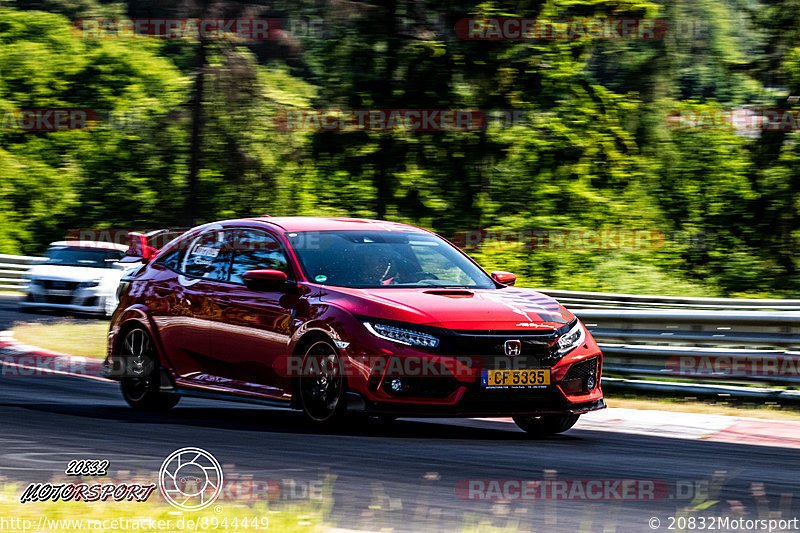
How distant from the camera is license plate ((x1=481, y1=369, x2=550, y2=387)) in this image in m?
8.12

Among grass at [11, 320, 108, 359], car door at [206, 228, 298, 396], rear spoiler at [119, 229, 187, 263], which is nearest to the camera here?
car door at [206, 228, 298, 396]

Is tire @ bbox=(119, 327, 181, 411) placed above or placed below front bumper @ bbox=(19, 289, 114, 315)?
above

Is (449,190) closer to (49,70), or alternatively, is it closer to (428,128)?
(428,128)

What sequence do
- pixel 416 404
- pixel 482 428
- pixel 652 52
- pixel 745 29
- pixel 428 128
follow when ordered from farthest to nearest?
1. pixel 652 52
2. pixel 745 29
3. pixel 428 128
4. pixel 482 428
5. pixel 416 404

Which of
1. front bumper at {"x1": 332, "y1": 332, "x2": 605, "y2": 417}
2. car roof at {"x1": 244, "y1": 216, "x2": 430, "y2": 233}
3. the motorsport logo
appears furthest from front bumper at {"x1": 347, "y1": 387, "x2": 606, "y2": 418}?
car roof at {"x1": 244, "y1": 216, "x2": 430, "y2": 233}

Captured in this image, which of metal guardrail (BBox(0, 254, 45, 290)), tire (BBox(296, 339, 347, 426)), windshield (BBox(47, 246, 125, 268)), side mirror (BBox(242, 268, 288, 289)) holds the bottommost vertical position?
metal guardrail (BBox(0, 254, 45, 290))

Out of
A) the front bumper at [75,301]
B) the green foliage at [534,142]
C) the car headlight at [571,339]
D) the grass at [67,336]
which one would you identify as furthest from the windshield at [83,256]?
the car headlight at [571,339]

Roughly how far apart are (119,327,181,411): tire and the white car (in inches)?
477

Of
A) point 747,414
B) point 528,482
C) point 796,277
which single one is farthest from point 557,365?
point 796,277

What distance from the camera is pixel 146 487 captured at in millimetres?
6328

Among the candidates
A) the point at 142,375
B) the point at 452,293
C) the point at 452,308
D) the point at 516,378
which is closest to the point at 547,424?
the point at 516,378

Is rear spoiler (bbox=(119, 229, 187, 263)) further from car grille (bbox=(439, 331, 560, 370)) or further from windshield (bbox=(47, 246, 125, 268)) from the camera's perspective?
car grille (bbox=(439, 331, 560, 370))

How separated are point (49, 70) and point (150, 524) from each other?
4806 cm

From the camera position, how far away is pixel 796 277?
31.6 metres
